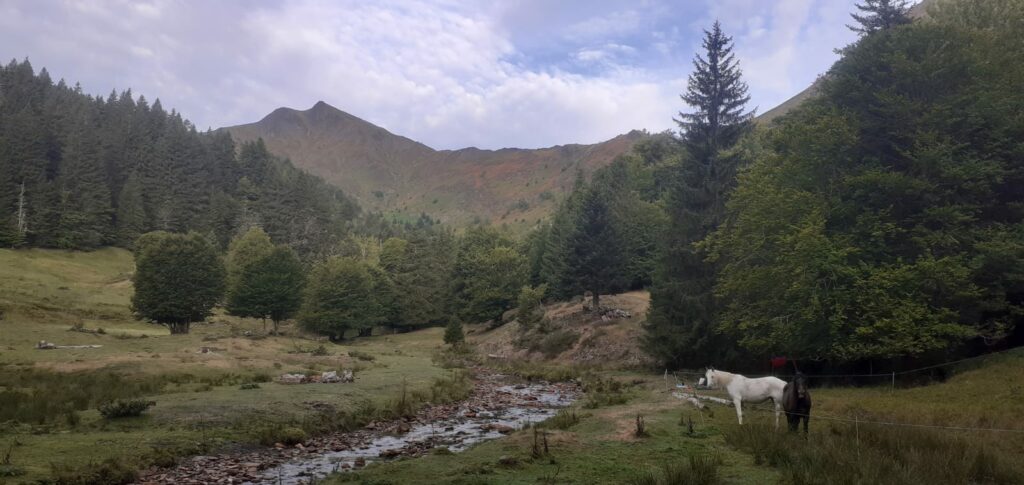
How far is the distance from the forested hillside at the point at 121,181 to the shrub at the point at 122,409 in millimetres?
103516

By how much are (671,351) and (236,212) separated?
126 m

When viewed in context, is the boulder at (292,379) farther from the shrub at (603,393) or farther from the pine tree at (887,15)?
the pine tree at (887,15)

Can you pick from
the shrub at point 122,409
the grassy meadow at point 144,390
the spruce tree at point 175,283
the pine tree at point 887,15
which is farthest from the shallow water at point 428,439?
the spruce tree at point 175,283

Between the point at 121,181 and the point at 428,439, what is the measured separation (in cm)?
14822

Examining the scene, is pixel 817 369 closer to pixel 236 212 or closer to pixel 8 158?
pixel 236 212

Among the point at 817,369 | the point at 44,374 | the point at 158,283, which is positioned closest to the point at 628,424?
the point at 817,369

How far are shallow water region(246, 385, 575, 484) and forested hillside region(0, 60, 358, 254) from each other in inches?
4235

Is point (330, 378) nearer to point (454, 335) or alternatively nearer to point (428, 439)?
point (428, 439)

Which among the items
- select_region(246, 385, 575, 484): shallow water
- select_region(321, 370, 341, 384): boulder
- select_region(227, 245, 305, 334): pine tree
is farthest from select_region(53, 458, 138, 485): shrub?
select_region(227, 245, 305, 334): pine tree

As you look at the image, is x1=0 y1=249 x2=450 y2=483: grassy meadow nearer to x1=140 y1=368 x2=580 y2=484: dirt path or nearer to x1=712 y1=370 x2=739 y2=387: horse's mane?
x1=140 y1=368 x2=580 y2=484: dirt path

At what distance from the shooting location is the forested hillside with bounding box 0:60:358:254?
103 m

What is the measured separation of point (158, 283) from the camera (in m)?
63.1

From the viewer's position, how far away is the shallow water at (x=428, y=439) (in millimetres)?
13258

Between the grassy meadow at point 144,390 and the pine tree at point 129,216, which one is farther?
the pine tree at point 129,216
